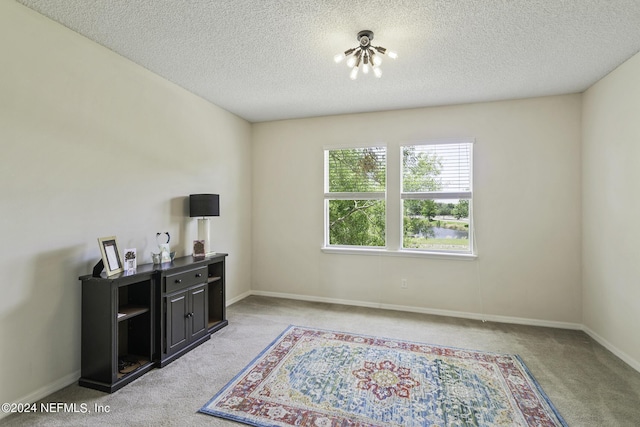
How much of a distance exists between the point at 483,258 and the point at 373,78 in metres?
2.52

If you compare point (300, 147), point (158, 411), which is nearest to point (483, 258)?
point (300, 147)

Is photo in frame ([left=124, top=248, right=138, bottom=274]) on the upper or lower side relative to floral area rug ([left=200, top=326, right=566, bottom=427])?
upper

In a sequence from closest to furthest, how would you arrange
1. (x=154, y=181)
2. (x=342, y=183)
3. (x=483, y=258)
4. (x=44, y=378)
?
1. (x=44, y=378)
2. (x=154, y=181)
3. (x=483, y=258)
4. (x=342, y=183)

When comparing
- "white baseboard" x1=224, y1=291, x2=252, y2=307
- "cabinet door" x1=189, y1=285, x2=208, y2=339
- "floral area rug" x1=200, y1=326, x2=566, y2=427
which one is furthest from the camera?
"white baseboard" x1=224, y1=291, x2=252, y2=307

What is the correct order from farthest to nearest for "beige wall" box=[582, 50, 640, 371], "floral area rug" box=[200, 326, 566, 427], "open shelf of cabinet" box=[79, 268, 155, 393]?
"beige wall" box=[582, 50, 640, 371] → "open shelf of cabinet" box=[79, 268, 155, 393] → "floral area rug" box=[200, 326, 566, 427]

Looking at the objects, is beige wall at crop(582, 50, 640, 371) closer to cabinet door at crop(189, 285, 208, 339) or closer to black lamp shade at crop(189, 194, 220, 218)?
cabinet door at crop(189, 285, 208, 339)

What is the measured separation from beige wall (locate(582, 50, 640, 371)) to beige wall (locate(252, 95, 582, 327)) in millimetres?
217

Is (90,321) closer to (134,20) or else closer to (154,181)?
(154,181)

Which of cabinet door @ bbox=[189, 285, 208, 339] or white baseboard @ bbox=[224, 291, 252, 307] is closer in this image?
cabinet door @ bbox=[189, 285, 208, 339]

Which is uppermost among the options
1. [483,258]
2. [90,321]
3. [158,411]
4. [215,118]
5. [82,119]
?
[215,118]

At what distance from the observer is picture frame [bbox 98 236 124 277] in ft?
7.93

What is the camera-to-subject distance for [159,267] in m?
2.80

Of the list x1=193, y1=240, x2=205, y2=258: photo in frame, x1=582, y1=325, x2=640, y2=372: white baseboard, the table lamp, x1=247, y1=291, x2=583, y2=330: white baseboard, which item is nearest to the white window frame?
x1=247, y1=291, x2=583, y2=330: white baseboard

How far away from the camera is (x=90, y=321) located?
2.40m
